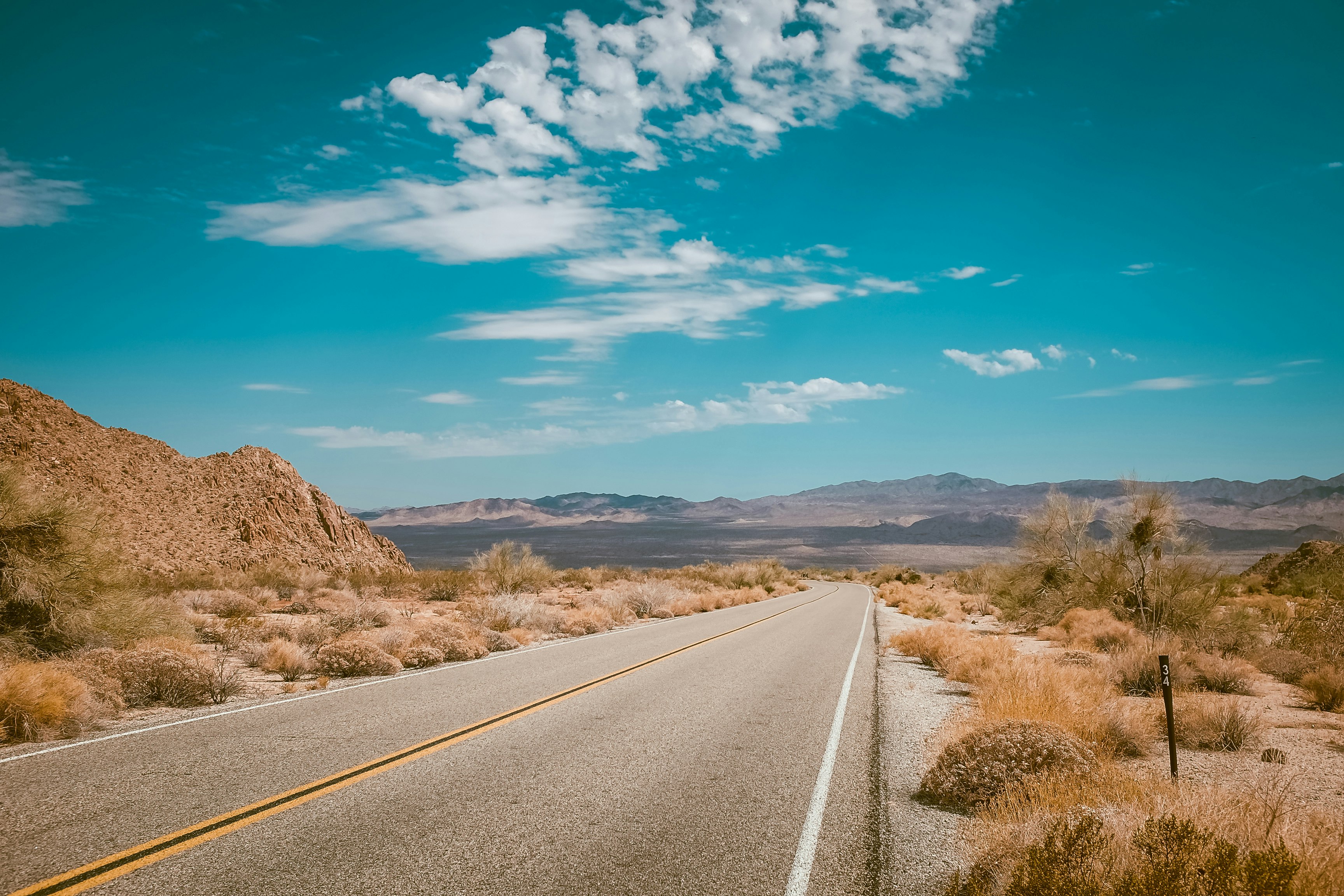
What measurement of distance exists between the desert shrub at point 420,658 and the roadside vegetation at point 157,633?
3 centimetres

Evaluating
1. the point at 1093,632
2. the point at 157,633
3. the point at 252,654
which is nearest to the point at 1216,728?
the point at 1093,632

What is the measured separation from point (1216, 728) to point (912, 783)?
14.5ft

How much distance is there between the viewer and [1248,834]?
3926 millimetres

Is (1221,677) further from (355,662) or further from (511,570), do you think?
(511,570)

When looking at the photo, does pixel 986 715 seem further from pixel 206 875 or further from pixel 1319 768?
pixel 206 875

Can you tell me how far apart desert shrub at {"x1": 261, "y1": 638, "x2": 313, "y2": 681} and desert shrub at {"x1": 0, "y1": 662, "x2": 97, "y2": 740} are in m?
3.81

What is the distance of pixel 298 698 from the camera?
992 centimetres

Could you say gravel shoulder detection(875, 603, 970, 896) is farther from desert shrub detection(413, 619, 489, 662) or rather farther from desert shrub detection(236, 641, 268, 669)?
desert shrub detection(236, 641, 268, 669)

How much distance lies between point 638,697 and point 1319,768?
301 inches

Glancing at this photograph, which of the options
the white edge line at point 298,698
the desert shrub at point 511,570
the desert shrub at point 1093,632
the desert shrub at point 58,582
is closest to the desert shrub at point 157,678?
the white edge line at point 298,698

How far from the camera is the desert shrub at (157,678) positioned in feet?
31.3

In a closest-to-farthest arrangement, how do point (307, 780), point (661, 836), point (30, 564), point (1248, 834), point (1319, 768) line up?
point (1248, 834) < point (661, 836) < point (307, 780) < point (1319, 768) < point (30, 564)

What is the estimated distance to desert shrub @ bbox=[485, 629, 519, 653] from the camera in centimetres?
1583

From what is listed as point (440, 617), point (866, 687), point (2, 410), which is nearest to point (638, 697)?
point (866, 687)
